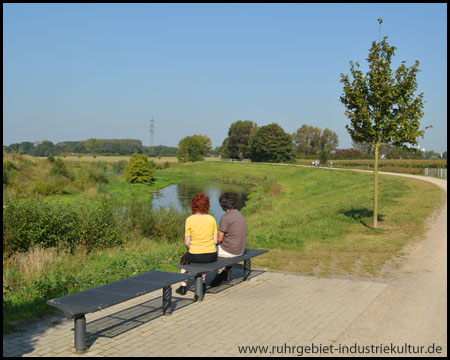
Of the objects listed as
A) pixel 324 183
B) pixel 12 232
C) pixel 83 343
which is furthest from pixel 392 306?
pixel 324 183

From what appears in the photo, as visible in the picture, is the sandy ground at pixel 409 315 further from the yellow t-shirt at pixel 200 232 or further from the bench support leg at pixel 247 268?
the yellow t-shirt at pixel 200 232

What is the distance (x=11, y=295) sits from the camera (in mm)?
6676

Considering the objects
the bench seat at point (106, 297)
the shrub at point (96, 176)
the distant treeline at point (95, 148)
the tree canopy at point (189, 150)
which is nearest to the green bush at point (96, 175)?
the shrub at point (96, 176)

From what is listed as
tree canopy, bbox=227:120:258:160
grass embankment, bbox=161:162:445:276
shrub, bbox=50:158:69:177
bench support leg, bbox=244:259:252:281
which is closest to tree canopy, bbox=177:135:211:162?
tree canopy, bbox=227:120:258:160

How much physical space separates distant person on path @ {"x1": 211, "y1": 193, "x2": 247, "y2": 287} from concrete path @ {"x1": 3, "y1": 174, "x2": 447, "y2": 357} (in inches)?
9.6

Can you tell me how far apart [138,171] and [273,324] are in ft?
147

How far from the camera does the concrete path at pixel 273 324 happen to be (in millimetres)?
4750

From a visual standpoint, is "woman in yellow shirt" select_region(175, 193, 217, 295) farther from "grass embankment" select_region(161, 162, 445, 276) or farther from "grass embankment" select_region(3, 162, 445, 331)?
"grass embankment" select_region(161, 162, 445, 276)

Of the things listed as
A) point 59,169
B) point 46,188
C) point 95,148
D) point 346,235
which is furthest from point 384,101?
point 95,148

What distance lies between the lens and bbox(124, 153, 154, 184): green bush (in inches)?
1914

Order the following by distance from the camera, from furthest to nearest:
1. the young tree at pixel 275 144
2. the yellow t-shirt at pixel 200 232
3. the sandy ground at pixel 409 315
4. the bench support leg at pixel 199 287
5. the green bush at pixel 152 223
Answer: the young tree at pixel 275 144, the green bush at pixel 152 223, the yellow t-shirt at pixel 200 232, the bench support leg at pixel 199 287, the sandy ground at pixel 409 315

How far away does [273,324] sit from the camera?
5520mm

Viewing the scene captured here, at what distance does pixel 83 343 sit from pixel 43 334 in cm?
78

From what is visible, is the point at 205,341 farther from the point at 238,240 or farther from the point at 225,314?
the point at 238,240
